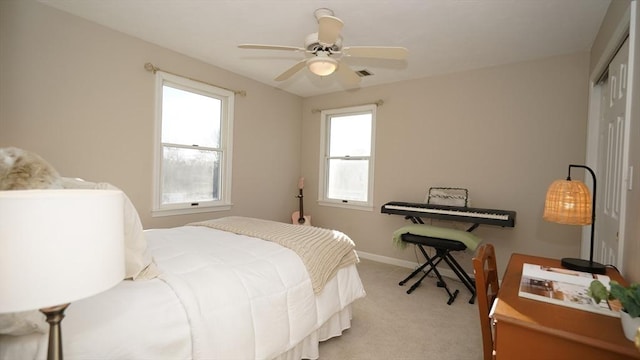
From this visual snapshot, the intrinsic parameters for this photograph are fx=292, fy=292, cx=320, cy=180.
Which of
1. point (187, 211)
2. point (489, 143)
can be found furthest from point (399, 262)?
point (187, 211)

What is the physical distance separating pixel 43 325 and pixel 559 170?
3928 millimetres

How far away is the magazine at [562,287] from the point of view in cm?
109

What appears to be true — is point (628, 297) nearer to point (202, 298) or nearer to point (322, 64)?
point (202, 298)

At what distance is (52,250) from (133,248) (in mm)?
761

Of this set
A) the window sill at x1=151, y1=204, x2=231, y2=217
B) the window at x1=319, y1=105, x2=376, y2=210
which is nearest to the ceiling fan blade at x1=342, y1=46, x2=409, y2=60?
the window at x1=319, y1=105, x2=376, y2=210

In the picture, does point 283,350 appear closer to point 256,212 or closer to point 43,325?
point 43,325

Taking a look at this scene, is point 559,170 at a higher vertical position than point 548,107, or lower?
lower

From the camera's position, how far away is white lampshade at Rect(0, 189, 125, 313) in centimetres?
57

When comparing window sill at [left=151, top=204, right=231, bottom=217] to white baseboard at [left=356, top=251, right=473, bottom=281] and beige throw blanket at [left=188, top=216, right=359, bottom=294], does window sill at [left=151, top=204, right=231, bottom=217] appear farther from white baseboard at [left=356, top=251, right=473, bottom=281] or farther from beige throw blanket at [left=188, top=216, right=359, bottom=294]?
white baseboard at [left=356, top=251, right=473, bottom=281]

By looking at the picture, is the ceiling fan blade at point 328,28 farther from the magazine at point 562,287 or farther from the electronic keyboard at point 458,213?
the electronic keyboard at point 458,213

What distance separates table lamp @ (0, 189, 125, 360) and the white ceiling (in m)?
2.08

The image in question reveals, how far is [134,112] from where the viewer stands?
9.46ft

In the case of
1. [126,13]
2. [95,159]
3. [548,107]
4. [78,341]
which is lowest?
[78,341]

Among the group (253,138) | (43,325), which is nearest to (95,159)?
(253,138)
